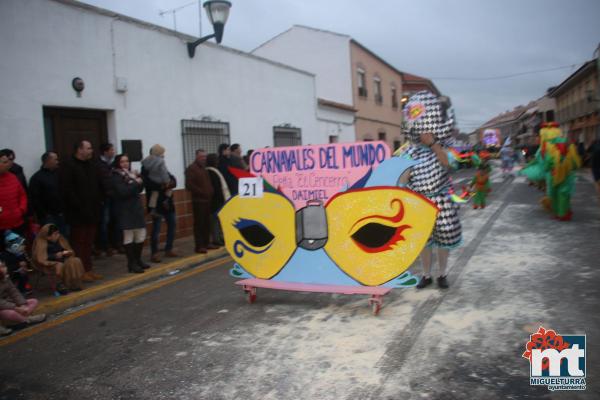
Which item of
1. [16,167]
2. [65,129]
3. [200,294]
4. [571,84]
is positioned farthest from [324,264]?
[571,84]

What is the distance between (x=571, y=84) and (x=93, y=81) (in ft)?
111

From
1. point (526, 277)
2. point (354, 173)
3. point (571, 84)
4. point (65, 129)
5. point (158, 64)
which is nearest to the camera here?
point (354, 173)

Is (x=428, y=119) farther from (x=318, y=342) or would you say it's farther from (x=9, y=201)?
(x=9, y=201)

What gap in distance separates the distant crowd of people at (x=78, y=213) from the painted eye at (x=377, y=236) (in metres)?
1.68

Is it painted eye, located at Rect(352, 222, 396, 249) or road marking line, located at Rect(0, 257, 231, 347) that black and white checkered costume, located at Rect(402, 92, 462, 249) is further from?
road marking line, located at Rect(0, 257, 231, 347)

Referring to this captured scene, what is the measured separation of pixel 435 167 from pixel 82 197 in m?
4.33

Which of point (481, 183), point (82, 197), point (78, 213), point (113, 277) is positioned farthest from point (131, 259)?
point (481, 183)

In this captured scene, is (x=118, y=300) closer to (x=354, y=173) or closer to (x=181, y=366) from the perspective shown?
(x=181, y=366)

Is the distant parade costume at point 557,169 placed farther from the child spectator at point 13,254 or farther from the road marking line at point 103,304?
the child spectator at point 13,254

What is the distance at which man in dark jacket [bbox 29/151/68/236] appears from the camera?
6.09 m

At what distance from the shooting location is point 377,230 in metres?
4.30

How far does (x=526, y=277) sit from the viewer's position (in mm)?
5172

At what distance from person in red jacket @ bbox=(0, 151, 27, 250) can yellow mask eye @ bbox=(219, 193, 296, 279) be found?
8.08 feet

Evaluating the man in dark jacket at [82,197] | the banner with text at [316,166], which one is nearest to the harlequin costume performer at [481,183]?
the banner with text at [316,166]
